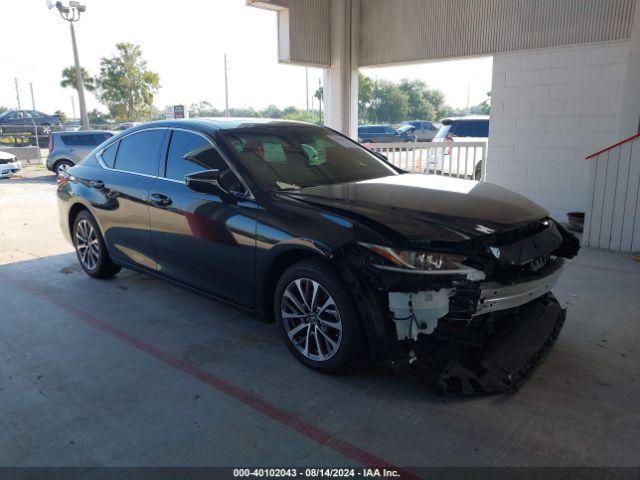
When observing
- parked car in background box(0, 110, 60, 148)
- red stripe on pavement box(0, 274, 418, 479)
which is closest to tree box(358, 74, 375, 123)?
parked car in background box(0, 110, 60, 148)

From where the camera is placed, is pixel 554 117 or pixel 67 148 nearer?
pixel 554 117

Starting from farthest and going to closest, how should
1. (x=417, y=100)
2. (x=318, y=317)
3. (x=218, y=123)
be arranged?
(x=417, y=100), (x=218, y=123), (x=318, y=317)

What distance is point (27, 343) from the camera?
3.94 m

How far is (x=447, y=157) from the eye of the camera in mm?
9117

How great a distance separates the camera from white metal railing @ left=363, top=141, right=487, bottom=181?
8734 millimetres

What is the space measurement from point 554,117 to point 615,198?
2117mm

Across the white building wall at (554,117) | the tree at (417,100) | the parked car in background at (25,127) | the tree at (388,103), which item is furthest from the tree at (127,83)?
the tree at (417,100)

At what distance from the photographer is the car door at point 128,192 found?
450 cm

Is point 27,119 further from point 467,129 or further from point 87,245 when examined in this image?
point 87,245

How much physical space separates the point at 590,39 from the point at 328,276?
21.4 ft

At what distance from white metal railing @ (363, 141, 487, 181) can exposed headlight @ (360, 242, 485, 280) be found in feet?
18.7

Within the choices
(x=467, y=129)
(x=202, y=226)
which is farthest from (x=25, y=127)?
(x=202, y=226)

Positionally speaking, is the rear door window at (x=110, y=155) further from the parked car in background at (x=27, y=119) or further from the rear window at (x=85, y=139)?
the parked car in background at (x=27, y=119)

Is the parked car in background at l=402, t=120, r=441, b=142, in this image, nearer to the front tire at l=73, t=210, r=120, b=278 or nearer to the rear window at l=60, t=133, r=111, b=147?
the rear window at l=60, t=133, r=111, b=147
